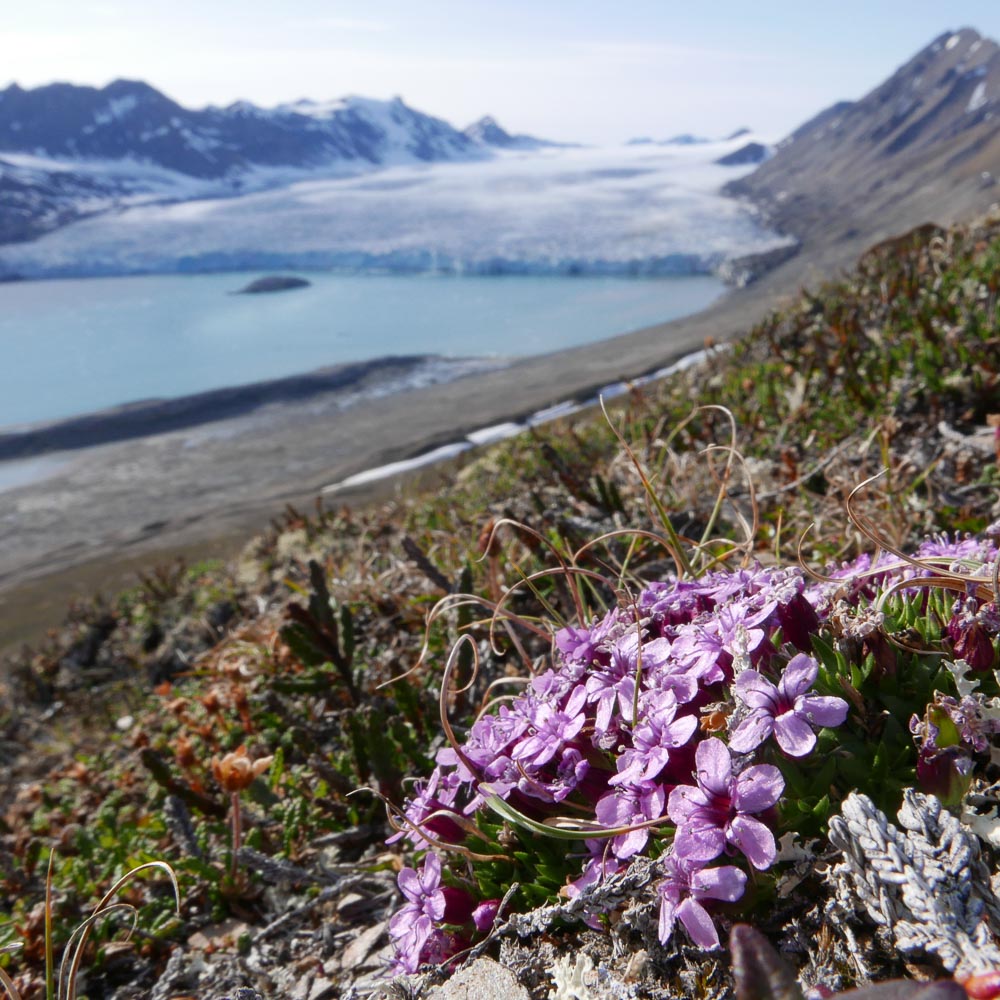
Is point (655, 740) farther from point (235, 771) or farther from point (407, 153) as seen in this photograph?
point (407, 153)

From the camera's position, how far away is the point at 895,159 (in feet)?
252

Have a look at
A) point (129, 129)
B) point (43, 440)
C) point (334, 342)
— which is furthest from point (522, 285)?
point (129, 129)

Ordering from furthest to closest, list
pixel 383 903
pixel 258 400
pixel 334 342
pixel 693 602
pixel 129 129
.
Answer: pixel 129 129, pixel 334 342, pixel 258 400, pixel 383 903, pixel 693 602

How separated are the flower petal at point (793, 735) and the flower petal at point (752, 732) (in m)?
0.02

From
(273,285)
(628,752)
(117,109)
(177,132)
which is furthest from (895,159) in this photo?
(117,109)

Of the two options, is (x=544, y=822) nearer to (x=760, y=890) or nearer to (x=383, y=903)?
(x=760, y=890)

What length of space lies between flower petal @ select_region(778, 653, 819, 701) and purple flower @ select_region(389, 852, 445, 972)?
2.69 ft

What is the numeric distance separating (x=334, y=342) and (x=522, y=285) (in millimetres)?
16408

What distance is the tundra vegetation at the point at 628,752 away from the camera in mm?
1438

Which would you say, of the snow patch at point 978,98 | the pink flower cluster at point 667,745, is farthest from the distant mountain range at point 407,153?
the pink flower cluster at point 667,745

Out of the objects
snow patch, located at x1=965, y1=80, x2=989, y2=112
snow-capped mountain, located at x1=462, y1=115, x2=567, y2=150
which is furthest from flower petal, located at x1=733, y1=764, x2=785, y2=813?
snow-capped mountain, located at x1=462, y1=115, x2=567, y2=150

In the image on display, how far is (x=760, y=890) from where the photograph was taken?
1500 mm

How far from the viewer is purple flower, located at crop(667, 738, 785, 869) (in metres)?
1.38

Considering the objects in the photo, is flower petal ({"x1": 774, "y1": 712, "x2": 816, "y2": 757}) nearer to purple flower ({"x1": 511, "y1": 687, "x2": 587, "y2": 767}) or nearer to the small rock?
purple flower ({"x1": 511, "y1": 687, "x2": 587, "y2": 767})
